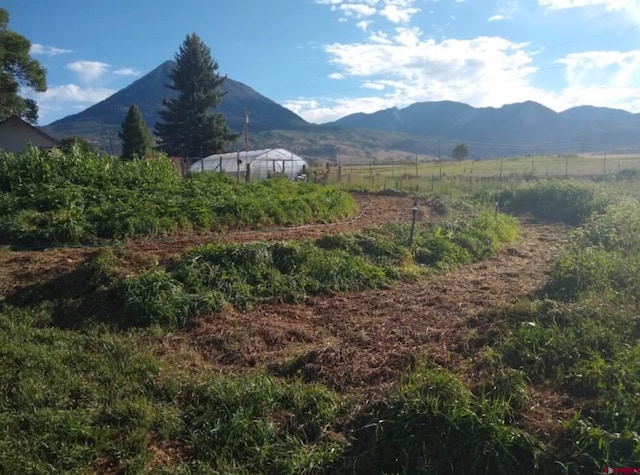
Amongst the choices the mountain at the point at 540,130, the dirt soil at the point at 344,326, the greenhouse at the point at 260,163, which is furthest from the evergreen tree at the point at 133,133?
the mountain at the point at 540,130

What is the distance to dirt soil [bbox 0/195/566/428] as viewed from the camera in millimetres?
4066

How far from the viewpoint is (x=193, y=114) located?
115ft

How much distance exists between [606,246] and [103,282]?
789 centimetres

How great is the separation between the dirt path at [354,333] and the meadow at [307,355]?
2cm

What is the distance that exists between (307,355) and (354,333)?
2.87 ft

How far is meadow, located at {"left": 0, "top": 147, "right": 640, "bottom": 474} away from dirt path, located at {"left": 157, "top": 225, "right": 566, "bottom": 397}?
25mm

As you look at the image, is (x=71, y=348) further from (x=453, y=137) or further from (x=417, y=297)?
(x=453, y=137)

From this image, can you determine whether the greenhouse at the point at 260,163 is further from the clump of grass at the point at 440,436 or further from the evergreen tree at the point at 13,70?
the clump of grass at the point at 440,436

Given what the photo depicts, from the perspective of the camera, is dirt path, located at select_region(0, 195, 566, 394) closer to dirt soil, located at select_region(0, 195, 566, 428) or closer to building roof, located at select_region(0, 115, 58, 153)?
dirt soil, located at select_region(0, 195, 566, 428)

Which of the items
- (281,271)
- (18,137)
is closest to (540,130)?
(18,137)

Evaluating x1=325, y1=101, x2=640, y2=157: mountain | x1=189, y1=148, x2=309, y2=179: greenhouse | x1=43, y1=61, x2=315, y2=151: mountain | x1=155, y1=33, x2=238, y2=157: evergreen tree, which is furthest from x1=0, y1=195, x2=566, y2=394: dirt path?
x1=43, y1=61, x2=315, y2=151: mountain

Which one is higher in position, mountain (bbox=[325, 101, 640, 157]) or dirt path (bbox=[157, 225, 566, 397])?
mountain (bbox=[325, 101, 640, 157])

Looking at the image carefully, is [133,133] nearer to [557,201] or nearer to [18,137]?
[18,137]

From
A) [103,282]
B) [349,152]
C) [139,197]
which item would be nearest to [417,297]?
[103,282]
